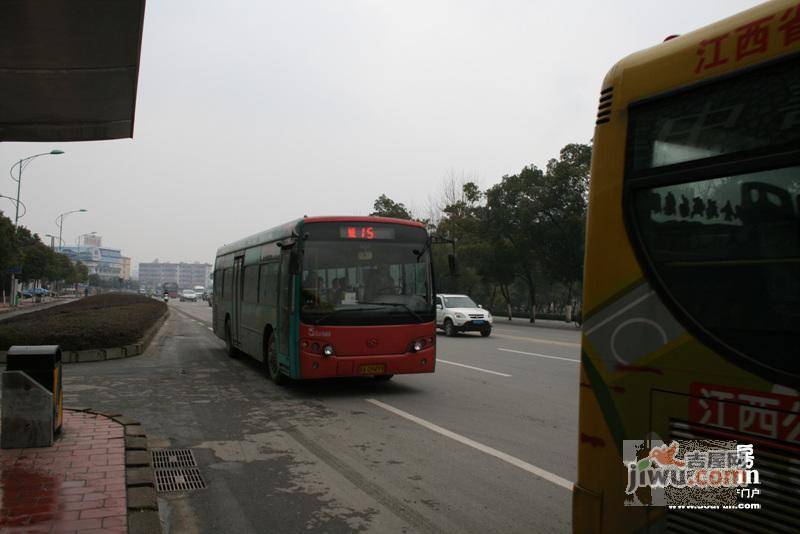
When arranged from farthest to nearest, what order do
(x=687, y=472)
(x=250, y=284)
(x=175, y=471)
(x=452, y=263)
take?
(x=250, y=284) → (x=452, y=263) → (x=175, y=471) → (x=687, y=472)

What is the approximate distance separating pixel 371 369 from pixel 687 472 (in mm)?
6864

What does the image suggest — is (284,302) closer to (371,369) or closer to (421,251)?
(371,369)

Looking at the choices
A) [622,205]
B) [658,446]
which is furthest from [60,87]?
[658,446]

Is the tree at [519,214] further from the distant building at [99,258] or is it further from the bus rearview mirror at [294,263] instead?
the distant building at [99,258]

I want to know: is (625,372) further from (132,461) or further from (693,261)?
(132,461)

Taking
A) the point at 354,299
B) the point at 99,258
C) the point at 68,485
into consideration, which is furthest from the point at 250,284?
the point at 99,258

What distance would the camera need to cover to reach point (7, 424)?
5797mm

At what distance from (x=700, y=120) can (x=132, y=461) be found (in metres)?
5.25

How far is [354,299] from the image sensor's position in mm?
9430

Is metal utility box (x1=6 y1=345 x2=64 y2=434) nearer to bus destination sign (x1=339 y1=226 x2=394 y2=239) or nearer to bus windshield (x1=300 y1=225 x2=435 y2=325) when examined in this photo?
bus windshield (x1=300 y1=225 x2=435 y2=325)

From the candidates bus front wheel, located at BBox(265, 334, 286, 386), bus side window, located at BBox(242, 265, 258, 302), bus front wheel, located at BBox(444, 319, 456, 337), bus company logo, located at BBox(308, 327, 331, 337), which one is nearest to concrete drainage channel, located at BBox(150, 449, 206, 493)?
bus company logo, located at BBox(308, 327, 331, 337)

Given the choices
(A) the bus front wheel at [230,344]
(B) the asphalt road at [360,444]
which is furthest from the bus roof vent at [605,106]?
(A) the bus front wheel at [230,344]

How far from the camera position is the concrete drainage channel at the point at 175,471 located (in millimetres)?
5336

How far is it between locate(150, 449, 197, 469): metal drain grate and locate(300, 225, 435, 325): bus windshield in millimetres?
3192
